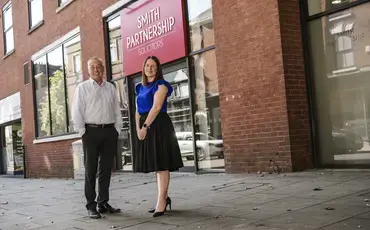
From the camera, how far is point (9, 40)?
60.7ft

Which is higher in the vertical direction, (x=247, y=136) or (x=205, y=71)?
(x=205, y=71)

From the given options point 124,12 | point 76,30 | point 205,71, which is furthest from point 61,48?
point 205,71

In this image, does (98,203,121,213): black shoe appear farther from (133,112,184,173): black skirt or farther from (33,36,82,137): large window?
(33,36,82,137): large window

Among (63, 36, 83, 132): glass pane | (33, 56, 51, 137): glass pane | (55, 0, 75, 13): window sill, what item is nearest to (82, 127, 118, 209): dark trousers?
(63, 36, 83, 132): glass pane

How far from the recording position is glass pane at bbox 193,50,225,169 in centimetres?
851

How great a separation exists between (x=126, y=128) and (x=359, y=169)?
6.17 m

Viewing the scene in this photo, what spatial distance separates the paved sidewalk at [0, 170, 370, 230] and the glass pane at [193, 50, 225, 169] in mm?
1193

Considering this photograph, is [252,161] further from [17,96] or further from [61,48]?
[17,96]

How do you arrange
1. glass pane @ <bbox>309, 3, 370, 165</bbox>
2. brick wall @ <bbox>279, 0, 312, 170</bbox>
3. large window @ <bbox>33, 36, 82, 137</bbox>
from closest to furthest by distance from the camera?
1. glass pane @ <bbox>309, 3, 370, 165</bbox>
2. brick wall @ <bbox>279, 0, 312, 170</bbox>
3. large window @ <bbox>33, 36, 82, 137</bbox>

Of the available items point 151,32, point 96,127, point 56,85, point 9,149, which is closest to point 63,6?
point 56,85

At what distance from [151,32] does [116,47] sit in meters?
1.77

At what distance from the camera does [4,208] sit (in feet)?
22.7

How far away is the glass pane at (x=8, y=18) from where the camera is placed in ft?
59.6

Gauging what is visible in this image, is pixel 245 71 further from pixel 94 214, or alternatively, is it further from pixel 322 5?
pixel 94 214
